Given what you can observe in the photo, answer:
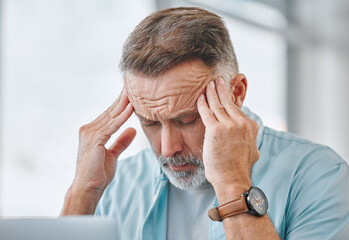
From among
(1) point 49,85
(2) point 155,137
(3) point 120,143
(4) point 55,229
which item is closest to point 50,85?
(1) point 49,85

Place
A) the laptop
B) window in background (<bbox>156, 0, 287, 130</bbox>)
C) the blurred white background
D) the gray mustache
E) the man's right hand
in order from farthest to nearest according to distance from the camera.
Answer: window in background (<bbox>156, 0, 287, 130</bbox>) → the blurred white background → the man's right hand → the gray mustache → the laptop

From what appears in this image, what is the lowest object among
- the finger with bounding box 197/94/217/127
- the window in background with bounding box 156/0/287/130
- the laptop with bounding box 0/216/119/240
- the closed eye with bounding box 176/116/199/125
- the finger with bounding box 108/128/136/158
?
the window in background with bounding box 156/0/287/130

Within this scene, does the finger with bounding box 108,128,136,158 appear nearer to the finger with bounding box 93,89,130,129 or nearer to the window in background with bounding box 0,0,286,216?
the finger with bounding box 93,89,130,129

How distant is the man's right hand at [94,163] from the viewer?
5.26ft

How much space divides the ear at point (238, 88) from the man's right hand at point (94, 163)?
33cm

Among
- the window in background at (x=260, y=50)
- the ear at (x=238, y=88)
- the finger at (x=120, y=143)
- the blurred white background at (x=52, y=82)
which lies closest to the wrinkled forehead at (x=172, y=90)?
the ear at (x=238, y=88)

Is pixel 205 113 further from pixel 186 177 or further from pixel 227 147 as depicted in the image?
pixel 186 177

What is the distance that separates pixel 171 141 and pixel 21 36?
1610 mm

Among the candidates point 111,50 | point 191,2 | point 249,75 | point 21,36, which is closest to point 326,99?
point 249,75

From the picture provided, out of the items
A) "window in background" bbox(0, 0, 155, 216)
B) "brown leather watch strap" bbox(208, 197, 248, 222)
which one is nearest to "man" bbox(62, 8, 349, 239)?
"brown leather watch strap" bbox(208, 197, 248, 222)

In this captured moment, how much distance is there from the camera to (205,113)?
1.41 m

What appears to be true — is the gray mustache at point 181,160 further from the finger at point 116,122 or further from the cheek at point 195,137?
the finger at point 116,122

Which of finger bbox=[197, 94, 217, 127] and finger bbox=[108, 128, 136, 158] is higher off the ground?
finger bbox=[197, 94, 217, 127]

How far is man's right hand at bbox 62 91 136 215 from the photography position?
1.60 metres
